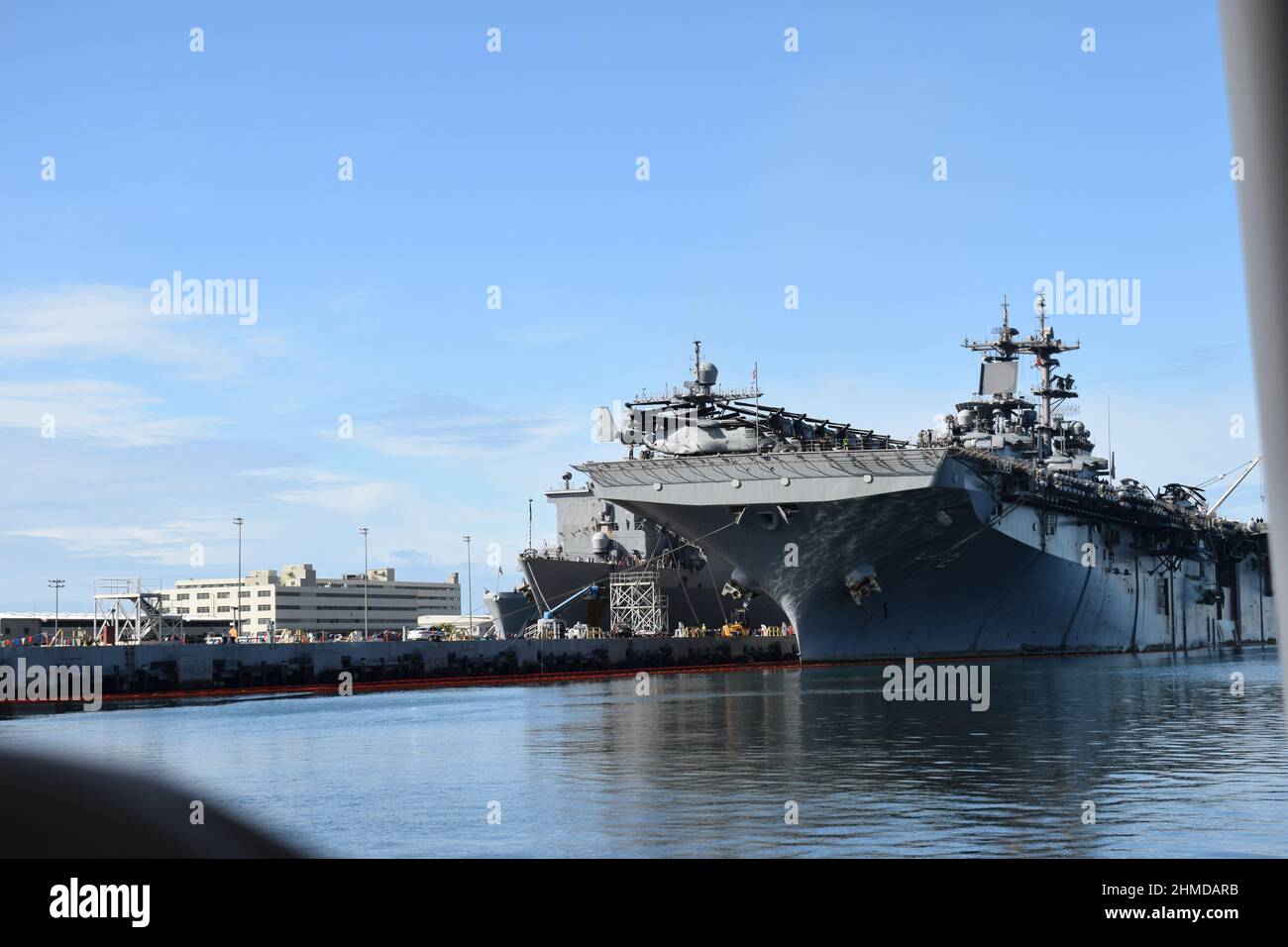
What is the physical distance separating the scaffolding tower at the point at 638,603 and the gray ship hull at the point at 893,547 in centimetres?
1645

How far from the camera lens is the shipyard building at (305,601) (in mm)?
138000

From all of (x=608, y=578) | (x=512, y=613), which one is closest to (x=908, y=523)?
(x=608, y=578)

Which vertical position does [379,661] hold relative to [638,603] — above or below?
below

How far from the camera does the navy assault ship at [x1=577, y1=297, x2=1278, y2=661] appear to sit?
1843 inches

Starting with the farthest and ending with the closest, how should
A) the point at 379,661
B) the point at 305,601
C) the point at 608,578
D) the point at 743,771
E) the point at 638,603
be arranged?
the point at 305,601
the point at 608,578
the point at 638,603
the point at 379,661
the point at 743,771

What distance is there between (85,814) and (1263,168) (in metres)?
2.18

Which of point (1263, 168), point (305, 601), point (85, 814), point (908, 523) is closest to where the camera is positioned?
point (1263, 168)

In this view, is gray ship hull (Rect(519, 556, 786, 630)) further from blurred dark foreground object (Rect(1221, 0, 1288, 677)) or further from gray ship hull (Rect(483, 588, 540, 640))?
blurred dark foreground object (Rect(1221, 0, 1288, 677))

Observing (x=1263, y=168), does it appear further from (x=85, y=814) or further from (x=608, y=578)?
(x=608, y=578)

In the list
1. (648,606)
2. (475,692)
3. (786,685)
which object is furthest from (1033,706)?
(648,606)

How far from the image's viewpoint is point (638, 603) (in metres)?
71.0

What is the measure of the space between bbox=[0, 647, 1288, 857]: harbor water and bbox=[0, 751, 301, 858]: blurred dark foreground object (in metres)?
0.14

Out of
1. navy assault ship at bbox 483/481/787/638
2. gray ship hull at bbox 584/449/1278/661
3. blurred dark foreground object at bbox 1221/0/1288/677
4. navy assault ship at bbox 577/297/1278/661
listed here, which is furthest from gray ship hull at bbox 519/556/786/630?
blurred dark foreground object at bbox 1221/0/1288/677

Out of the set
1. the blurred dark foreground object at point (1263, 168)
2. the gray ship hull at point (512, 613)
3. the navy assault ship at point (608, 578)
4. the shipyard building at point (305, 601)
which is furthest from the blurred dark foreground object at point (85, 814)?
the shipyard building at point (305, 601)
